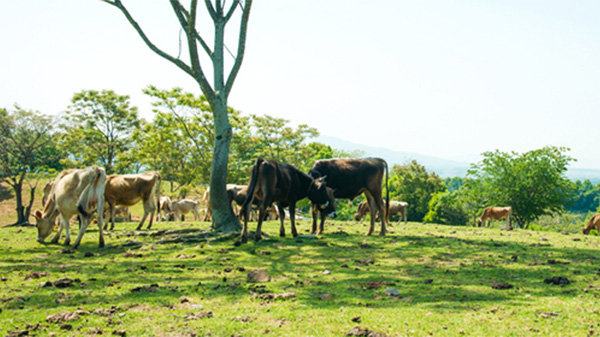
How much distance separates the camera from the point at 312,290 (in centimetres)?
709

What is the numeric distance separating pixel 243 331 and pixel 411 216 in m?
69.2

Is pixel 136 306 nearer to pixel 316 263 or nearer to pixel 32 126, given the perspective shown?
pixel 316 263


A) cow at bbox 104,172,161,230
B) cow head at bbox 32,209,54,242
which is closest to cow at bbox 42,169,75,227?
cow at bbox 104,172,161,230

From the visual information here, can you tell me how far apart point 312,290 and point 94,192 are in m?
7.48

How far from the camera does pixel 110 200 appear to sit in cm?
1764

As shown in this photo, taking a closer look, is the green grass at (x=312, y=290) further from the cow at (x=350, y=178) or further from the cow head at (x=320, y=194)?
the cow at (x=350, y=178)

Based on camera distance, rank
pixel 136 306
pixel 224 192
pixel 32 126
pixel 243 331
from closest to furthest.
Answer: pixel 243 331 < pixel 136 306 < pixel 224 192 < pixel 32 126

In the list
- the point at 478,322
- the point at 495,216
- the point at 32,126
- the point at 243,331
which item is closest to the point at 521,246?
the point at 478,322

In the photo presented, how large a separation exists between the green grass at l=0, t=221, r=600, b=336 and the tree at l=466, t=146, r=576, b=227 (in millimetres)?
30107

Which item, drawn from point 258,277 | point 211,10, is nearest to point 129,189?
point 211,10

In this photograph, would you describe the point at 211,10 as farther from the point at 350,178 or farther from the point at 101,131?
the point at 101,131

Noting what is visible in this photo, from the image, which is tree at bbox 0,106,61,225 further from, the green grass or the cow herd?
the green grass

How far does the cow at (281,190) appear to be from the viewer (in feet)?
40.2

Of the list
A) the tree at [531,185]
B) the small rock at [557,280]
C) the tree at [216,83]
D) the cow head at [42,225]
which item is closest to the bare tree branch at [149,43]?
the tree at [216,83]
